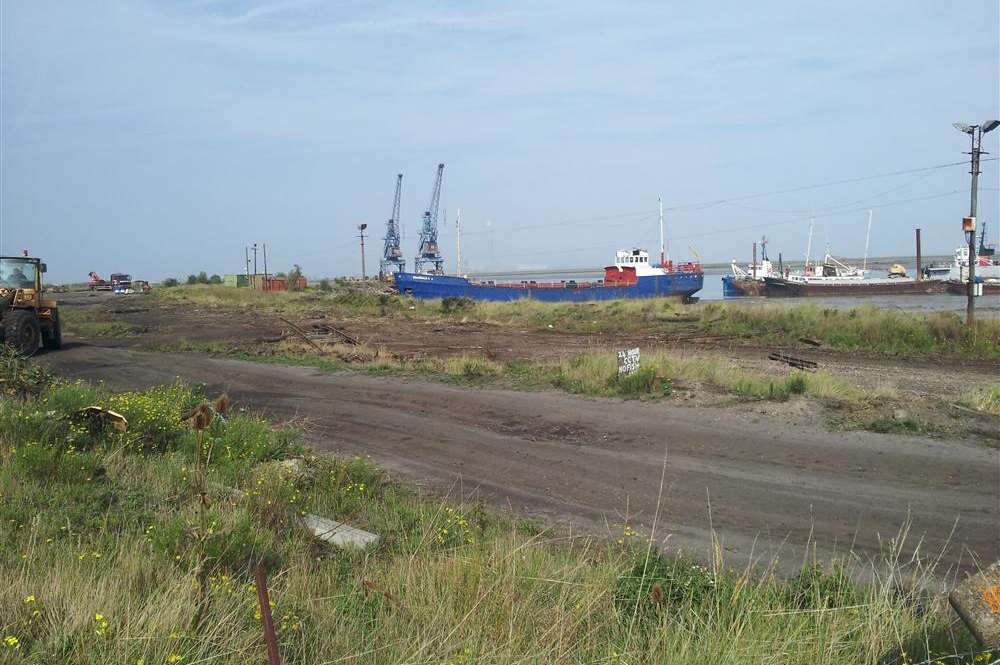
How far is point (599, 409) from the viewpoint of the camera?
14.1m

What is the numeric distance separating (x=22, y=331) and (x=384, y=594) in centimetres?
1968

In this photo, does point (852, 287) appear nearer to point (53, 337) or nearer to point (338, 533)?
point (53, 337)

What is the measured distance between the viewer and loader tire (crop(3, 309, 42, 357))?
20406 mm

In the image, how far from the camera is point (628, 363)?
52.5 ft

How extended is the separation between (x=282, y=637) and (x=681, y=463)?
23.3ft

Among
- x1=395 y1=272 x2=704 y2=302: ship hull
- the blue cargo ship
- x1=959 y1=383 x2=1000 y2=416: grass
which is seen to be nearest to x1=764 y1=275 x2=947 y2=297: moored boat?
the blue cargo ship

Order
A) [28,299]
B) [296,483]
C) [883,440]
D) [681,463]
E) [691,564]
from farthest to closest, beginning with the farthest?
[28,299] < [883,440] < [681,463] < [296,483] < [691,564]

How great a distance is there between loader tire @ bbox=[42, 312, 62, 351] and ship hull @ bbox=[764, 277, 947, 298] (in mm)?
67586

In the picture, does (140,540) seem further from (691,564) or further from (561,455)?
(561,455)

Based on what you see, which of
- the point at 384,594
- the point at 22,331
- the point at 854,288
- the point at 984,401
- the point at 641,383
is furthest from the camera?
the point at 854,288

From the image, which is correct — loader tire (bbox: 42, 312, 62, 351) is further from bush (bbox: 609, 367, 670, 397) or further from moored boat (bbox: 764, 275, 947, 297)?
moored boat (bbox: 764, 275, 947, 297)

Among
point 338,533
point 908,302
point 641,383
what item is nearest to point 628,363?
point 641,383

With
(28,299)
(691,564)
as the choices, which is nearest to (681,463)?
(691,564)

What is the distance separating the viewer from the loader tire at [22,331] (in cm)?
2041
